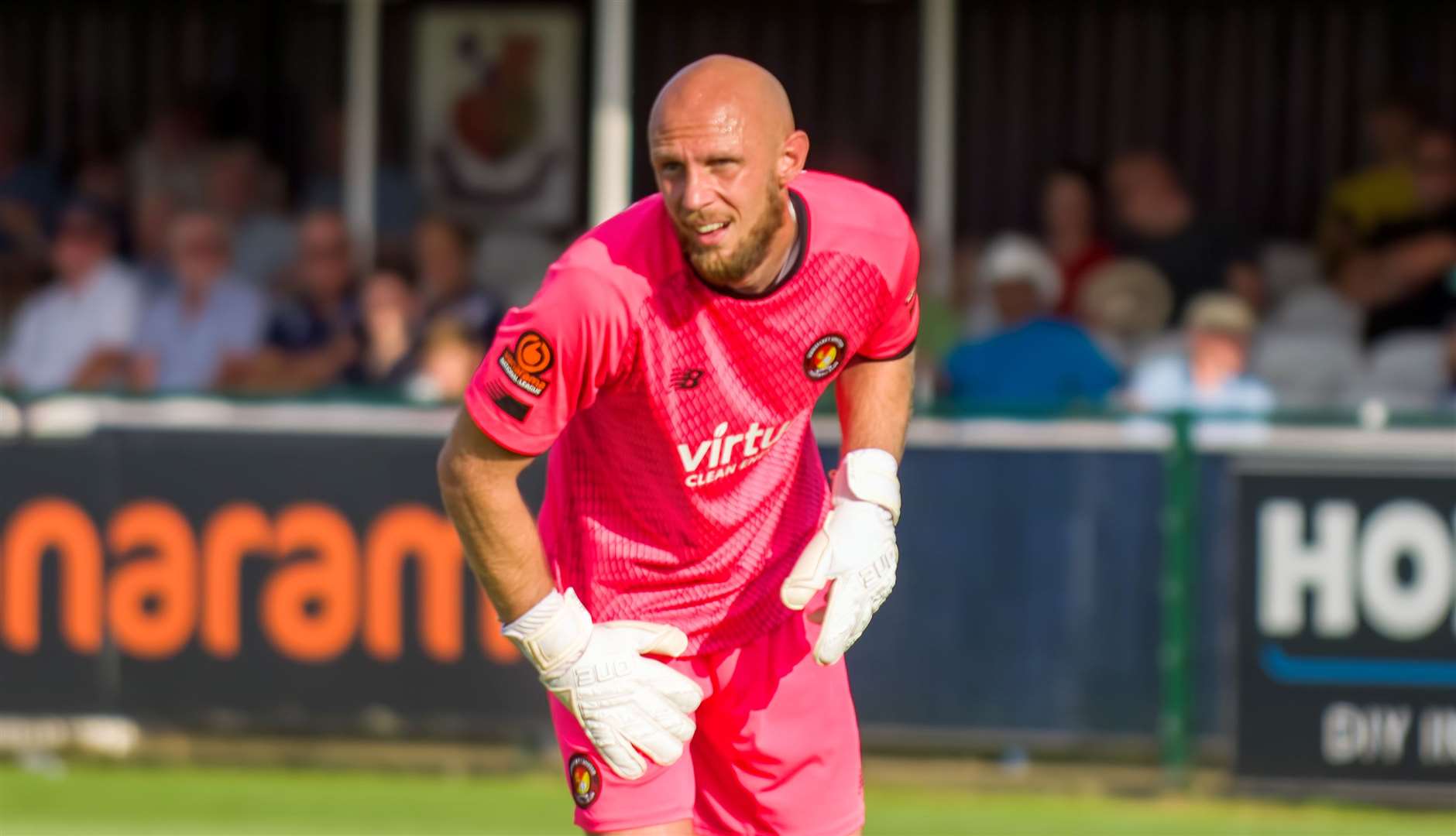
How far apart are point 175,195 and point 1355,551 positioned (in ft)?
21.9

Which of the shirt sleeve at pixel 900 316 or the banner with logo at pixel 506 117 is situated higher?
the banner with logo at pixel 506 117

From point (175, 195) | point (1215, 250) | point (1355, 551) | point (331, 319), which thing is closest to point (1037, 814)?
point (1355, 551)

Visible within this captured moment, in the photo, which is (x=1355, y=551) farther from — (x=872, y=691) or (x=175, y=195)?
(x=175, y=195)

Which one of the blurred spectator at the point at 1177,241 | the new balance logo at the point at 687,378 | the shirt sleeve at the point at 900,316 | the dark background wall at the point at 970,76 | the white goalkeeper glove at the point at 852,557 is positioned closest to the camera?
the new balance logo at the point at 687,378

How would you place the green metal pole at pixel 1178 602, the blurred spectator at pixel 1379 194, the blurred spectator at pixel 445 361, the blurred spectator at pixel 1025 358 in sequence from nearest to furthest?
the green metal pole at pixel 1178 602 < the blurred spectator at pixel 1025 358 < the blurred spectator at pixel 445 361 < the blurred spectator at pixel 1379 194

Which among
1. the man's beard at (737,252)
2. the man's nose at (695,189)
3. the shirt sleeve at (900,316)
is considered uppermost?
the man's nose at (695,189)

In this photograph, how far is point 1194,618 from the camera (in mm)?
8836

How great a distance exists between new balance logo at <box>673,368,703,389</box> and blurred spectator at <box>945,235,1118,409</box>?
481 centimetres

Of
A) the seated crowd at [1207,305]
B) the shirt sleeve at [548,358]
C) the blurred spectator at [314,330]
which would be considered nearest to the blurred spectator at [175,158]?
the blurred spectator at [314,330]

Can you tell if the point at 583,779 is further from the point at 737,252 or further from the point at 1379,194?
the point at 1379,194

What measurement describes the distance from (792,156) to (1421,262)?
20.9 feet

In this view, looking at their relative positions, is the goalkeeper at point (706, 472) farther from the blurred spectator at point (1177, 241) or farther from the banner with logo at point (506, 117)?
the banner with logo at point (506, 117)

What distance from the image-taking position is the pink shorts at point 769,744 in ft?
15.8

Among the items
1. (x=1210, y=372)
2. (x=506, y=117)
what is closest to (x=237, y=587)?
(x=1210, y=372)
